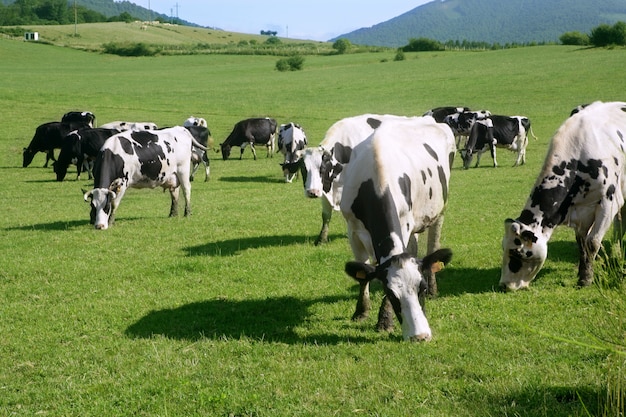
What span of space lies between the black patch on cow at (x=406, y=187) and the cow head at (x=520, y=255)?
1.85m

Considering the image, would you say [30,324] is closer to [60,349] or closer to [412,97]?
[60,349]

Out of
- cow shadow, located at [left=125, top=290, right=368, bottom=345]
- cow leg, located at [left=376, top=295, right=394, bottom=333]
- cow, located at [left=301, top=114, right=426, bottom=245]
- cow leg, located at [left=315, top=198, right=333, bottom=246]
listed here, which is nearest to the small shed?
cow, located at [left=301, top=114, right=426, bottom=245]

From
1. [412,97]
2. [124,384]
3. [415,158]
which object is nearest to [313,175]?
[415,158]

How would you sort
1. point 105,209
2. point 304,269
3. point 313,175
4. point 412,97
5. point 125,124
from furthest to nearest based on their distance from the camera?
point 412,97, point 125,124, point 105,209, point 313,175, point 304,269

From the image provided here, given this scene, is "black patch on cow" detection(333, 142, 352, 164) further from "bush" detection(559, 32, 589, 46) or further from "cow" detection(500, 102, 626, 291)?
"bush" detection(559, 32, 589, 46)

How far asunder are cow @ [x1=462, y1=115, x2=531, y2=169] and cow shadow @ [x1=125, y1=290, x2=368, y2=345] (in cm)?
1994

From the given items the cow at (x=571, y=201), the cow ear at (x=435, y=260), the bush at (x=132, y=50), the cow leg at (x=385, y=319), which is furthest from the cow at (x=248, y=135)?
the bush at (x=132, y=50)

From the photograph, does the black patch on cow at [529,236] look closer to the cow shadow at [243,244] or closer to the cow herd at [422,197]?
the cow herd at [422,197]

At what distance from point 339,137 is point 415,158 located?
4.76m

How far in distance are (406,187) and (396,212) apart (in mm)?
648

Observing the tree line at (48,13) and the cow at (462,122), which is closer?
the cow at (462,122)

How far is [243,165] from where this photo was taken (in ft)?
104

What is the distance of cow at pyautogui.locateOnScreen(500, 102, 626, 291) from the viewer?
979cm

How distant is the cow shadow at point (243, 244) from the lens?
13359 millimetres
